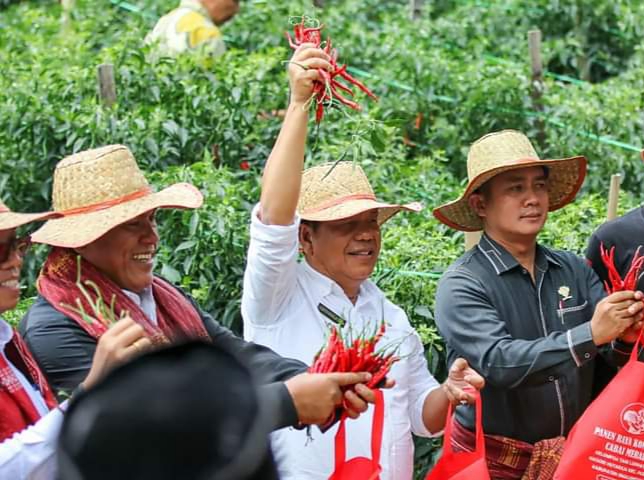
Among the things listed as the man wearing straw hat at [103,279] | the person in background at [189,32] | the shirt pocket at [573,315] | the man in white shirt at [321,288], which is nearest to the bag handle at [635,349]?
the shirt pocket at [573,315]

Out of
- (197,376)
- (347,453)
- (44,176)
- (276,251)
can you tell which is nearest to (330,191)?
(276,251)

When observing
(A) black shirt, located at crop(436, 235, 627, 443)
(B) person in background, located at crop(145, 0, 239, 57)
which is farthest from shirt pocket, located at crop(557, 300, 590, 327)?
(B) person in background, located at crop(145, 0, 239, 57)

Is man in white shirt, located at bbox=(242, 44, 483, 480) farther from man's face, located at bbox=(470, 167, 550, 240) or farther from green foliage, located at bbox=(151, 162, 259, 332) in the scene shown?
green foliage, located at bbox=(151, 162, 259, 332)

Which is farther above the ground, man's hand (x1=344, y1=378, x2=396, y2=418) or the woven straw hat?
the woven straw hat

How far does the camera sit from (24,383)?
3154 millimetres

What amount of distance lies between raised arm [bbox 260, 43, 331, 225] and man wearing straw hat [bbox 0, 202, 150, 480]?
621 millimetres

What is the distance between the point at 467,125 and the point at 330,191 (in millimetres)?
4058

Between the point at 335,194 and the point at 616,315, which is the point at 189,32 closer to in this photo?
the point at 335,194

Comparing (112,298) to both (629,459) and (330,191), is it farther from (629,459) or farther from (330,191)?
(629,459)

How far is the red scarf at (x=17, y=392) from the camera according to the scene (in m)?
3.07

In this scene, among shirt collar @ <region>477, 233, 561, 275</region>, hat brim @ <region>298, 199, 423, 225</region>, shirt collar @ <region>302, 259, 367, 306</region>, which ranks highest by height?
hat brim @ <region>298, 199, 423, 225</region>

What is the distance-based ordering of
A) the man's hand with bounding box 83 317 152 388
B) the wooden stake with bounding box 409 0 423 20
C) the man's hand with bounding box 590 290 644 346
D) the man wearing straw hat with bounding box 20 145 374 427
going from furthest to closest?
1. the wooden stake with bounding box 409 0 423 20
2. the man's hand with bounding box 590 290 644 346
3. the man wearing straw hat with bounding box 20 145 374 427
4. the man's hand with bounding box 83 317 152 388

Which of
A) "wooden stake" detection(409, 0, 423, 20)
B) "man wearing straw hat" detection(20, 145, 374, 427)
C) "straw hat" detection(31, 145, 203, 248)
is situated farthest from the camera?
"wooden stake" detection(409, 0, 423, 20)

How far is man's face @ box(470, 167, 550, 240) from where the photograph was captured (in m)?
4.38
